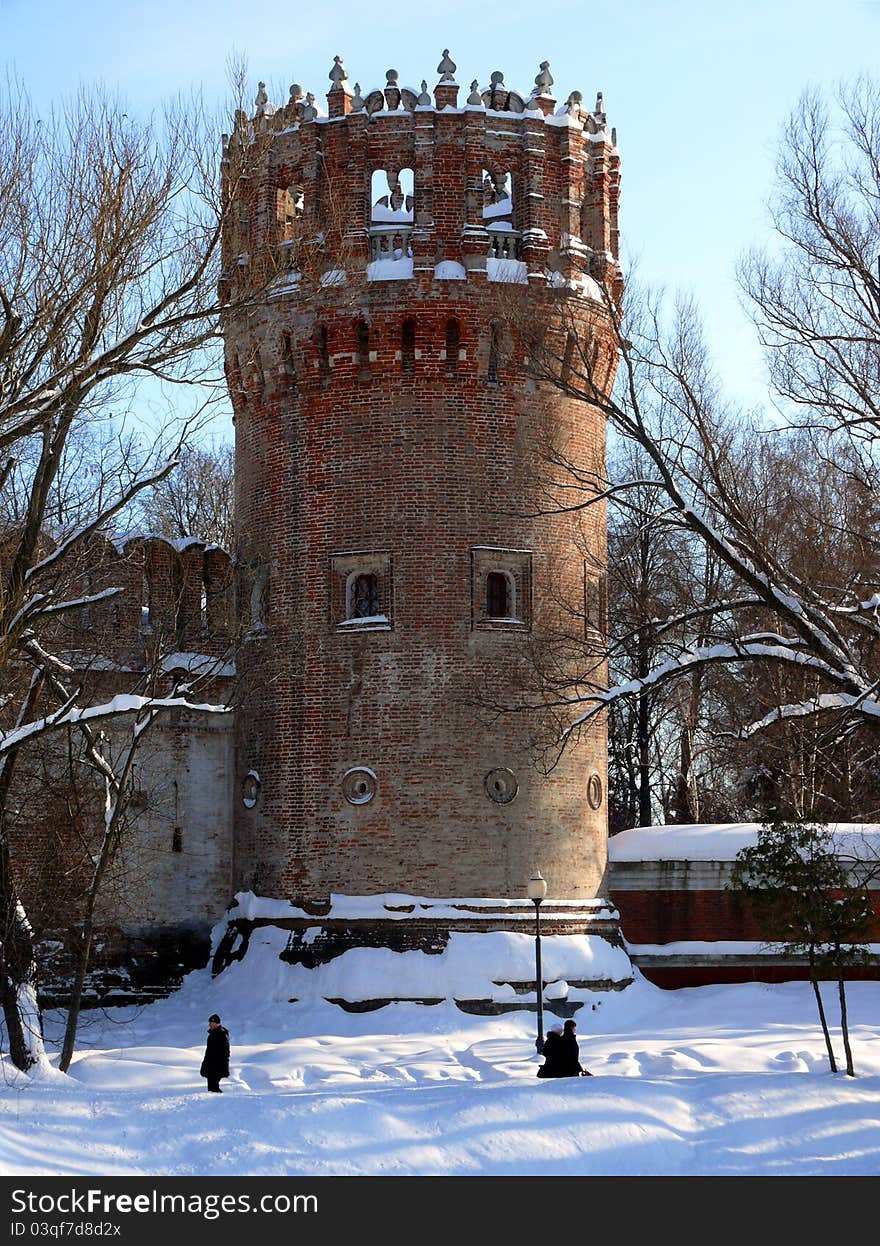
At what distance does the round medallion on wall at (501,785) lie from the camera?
22562mm

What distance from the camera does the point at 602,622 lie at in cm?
2175

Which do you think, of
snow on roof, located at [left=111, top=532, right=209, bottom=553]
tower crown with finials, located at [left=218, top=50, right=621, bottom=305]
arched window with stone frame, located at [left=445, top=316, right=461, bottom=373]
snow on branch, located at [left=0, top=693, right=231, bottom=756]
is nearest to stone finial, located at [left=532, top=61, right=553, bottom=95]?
tower crown with finials, located at [left=218, top=50, right=621, bottom=305]

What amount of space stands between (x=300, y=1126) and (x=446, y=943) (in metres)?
8.34

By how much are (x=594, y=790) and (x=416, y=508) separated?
4.64 meters

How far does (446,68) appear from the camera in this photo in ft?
78.0

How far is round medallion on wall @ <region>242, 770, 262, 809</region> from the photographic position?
78.4 ft

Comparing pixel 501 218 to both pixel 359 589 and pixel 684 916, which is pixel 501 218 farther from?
pixel 684 916

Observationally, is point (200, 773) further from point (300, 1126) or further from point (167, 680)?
point (300, 1126)

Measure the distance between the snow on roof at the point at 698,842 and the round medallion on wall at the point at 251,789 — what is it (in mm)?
5111

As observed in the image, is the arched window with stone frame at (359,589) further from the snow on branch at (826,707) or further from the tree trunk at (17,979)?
the snow on branch at (826,707)

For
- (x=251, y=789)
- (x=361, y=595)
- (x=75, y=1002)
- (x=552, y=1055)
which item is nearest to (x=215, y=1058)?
(x=75, y=1002)

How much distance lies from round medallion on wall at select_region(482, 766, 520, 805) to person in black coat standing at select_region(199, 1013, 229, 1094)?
6822 mm
